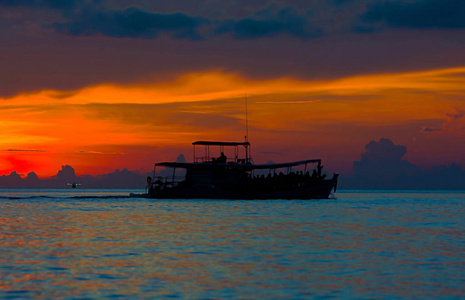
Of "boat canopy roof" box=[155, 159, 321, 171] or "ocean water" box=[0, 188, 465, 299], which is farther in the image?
"boat canopy roof" box=[155, 159, 321, 171]

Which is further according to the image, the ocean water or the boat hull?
the boat hull

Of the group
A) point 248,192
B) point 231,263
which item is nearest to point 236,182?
point 248,192

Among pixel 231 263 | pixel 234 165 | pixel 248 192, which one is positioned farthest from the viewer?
pixel 248 192

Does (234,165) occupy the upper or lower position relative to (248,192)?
upper

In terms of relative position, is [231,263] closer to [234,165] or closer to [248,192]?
[234,165]

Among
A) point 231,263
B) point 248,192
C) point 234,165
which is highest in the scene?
point 234,165

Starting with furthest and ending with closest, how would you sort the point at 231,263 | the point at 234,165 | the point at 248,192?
the point at 248,192 → the point at 234,165 → the point at 231,263

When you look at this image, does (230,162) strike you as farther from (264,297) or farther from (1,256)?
(264,297)

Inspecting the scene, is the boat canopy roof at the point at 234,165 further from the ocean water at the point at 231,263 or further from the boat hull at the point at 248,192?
the ocean water at the point at 231,263

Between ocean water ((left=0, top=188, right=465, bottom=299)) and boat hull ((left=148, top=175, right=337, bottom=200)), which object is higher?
boat hull ((left=148, top=175, right=337, bottom=200))

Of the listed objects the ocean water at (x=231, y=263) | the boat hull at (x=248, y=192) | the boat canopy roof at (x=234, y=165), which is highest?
the boat canopy roof at (x=234, y=165)

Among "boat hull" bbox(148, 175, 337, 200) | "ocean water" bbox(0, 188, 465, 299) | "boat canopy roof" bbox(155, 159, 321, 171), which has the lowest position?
"ocean water" bbox(0, 188, 465, 299)

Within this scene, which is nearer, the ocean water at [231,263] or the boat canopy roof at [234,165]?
the ocean water at [231,263]

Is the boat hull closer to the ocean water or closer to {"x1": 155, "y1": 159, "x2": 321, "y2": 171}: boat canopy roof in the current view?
{"x1": 155, "y1": 159, "x2": 321, "y2": 171}: boat canopy roof
